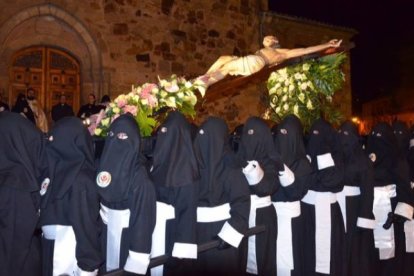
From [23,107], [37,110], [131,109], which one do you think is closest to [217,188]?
[131,109]

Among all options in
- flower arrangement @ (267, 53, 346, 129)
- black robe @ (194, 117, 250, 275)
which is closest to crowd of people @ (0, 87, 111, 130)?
flower arrangement @ (267, 53, 346, 129)

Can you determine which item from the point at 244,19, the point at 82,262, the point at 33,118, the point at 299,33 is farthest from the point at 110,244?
the point at 299,33

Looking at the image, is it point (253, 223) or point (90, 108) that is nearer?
point (253, 223)

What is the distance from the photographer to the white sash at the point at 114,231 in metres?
3.70

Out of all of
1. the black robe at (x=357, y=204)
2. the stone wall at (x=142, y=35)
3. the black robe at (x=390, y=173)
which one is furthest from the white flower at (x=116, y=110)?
the stone wall at (x=142, y=35)

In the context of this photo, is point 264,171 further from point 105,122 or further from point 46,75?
point 46,75

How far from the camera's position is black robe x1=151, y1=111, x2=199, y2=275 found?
12.5ft

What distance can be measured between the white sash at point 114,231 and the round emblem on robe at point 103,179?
36 cm

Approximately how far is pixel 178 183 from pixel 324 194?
2.05m

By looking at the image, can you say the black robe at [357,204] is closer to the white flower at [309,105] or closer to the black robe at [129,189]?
the white flower at [309,105]

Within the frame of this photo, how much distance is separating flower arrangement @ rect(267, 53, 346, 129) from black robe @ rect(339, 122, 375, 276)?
0.60m

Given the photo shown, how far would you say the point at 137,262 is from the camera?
3.40 metres

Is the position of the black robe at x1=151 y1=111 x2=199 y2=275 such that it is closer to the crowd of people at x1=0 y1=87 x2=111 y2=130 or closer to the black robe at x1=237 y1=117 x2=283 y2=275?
the black robe at x1=237 y1=117 x2=283 y2=275

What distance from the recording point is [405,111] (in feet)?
79.4
